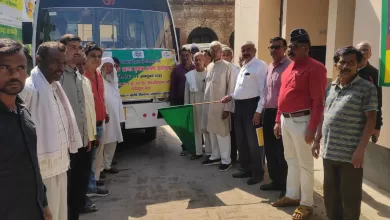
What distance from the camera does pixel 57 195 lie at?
277cm

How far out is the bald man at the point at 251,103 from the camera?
5.00 m

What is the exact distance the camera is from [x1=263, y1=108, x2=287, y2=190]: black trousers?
Answer: 4.71 metres

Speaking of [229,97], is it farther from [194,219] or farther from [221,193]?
[194,219]

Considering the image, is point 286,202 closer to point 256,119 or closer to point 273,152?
point 273,152

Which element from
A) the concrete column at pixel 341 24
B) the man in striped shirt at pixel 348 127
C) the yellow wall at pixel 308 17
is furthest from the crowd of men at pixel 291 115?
the yellow wall at pixel 308 17

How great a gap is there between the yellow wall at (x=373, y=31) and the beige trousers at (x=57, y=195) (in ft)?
12.3

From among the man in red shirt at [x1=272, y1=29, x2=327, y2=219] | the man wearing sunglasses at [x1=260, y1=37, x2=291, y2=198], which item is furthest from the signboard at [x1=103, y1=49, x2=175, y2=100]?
the man in red shirt at [x1=272, y1=29, x2=327, y2=219]

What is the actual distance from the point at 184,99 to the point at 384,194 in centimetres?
338

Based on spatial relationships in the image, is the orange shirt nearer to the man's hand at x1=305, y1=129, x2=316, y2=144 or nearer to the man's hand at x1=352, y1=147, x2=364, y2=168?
the man's hand at x1=305, y1=129, x2=316, y2=144

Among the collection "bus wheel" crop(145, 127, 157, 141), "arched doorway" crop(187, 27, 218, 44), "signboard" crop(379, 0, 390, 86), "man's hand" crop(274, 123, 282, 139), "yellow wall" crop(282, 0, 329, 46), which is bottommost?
"bus wheel" crop(145, 127, 157, 141)

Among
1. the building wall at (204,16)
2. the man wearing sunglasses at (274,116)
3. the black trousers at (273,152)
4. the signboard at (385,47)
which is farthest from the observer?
the building wall at (204,16)

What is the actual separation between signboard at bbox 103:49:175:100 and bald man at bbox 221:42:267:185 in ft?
5.63

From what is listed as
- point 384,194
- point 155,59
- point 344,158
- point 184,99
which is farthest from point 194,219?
point 155,59

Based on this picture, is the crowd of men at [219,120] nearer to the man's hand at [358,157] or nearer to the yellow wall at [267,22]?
the man's hand at [358,157]
